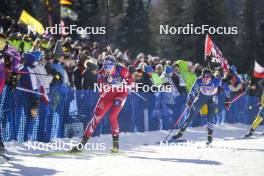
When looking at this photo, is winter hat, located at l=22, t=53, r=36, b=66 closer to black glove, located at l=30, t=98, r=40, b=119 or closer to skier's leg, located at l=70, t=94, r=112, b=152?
black glove, located at l=30, t=98, r=40, b=119

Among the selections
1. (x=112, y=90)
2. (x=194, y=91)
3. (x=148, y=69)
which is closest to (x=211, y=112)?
(x=194, y=91)

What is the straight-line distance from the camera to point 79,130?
13922 mm

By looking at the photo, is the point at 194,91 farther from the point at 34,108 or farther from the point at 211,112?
the point at 34,108

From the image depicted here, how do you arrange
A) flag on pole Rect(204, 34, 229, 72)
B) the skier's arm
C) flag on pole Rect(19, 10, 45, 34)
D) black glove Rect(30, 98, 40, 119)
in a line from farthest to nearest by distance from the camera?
1. flag on pole Rect(204, 34, 229, 72)
2. flag on pole Rect(19, 10, 45, 34)
3. the skier's arm
4. black glove Rect(30, 98, 40, 119)

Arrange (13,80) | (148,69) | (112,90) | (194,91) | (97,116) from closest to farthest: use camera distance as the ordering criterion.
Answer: (13,80) < (97,116) < (112,90) < (194,91) < (148,69)

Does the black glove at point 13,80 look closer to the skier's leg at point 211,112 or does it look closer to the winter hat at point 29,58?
the winter hat at point 29,58

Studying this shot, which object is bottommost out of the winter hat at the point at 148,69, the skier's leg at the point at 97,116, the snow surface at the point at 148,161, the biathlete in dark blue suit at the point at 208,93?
the snow surface at the point at 148,161

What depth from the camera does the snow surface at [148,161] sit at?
8.77 metres

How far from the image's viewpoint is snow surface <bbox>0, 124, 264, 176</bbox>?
345 inches

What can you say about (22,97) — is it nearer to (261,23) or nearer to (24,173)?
(24,173)

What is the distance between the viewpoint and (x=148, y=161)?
10203 millimetres

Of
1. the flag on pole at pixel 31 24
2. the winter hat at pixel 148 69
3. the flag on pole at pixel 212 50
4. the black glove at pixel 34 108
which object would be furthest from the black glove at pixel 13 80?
the flag on pole at pixel 212 50

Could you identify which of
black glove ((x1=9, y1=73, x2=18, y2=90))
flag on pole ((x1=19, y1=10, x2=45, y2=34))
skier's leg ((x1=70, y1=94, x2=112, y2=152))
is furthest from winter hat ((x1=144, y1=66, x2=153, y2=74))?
black glove ((x1=9, y1=73, x2=18, y2=90))

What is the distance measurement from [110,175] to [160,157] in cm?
263
